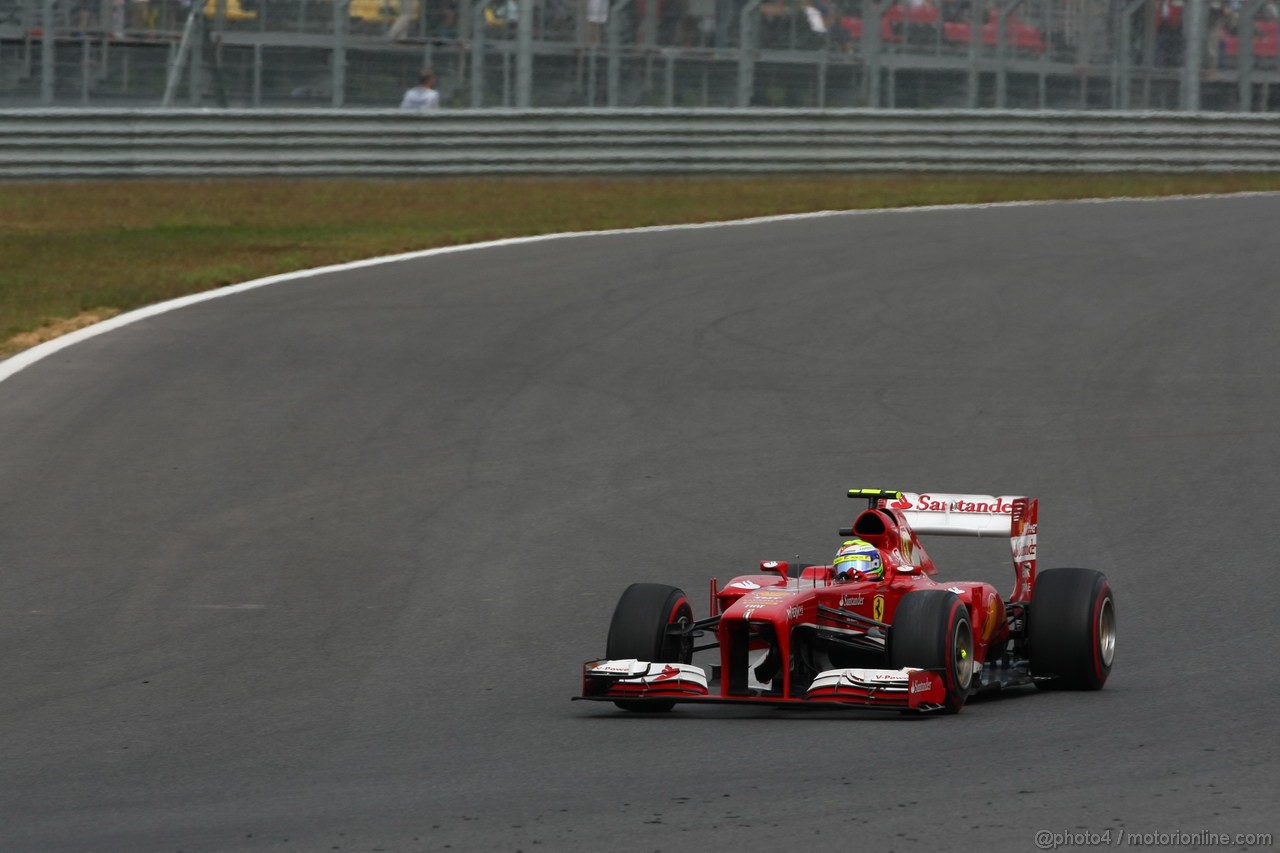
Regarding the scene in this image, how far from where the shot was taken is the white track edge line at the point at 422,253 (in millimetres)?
13141

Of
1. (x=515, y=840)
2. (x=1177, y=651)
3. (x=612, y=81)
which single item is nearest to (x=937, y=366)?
(x=1177, y=651)

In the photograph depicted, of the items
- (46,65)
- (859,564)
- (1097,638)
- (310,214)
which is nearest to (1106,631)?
(1097,638)

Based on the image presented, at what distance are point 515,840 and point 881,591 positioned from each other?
236cm

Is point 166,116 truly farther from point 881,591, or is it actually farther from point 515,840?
point 515,840

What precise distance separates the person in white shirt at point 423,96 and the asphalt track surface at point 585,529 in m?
7.07

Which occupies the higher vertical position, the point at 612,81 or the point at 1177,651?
the point at 612,81

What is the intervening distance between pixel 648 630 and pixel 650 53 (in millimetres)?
18995

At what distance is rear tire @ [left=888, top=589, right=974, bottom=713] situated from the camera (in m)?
6.50

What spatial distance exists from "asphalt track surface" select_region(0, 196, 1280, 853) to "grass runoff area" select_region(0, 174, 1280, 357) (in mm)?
1103

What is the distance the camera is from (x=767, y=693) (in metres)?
6.73

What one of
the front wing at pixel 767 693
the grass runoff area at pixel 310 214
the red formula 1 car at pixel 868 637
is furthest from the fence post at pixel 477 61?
the front wing at pixel 767 693

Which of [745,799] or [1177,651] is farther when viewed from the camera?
[1177,651]

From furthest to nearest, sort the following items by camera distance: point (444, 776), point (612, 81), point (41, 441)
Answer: point (612, 81)
point (41, 441)
point (444, 776)

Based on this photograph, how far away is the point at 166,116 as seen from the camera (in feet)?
76.8
